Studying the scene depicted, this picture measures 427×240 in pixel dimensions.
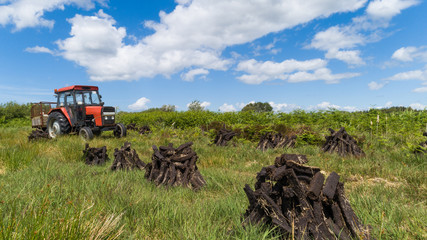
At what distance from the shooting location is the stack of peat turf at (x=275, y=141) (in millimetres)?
7523

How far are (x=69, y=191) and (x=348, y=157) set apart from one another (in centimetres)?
581

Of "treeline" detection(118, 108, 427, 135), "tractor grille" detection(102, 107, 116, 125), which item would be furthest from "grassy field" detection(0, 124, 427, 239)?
"tractor grille" detection(102, 107, 116, 125)

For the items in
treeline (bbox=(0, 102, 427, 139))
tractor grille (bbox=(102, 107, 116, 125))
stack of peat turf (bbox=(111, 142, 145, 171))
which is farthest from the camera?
tractor grille (bbox=(102, 107, 116, 125))

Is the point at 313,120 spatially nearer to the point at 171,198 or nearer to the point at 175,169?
the point at 175,169

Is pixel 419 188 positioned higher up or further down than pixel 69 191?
further down

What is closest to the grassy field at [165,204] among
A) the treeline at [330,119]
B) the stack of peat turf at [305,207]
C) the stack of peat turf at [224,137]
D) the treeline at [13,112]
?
the stack of peat turf at [305,207]

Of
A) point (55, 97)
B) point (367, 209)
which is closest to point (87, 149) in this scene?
point (367, 209)

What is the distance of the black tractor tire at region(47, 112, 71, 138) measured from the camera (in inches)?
449

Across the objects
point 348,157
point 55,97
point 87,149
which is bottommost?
point 348,157

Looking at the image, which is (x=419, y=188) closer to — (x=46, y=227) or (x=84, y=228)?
(x=84, y=228)

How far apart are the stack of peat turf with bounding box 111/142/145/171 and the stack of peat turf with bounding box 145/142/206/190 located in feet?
3.08

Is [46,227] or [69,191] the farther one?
[69,191]

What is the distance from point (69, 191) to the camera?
10.4 feet

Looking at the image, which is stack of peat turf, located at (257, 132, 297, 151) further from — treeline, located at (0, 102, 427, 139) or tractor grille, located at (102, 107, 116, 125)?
tractor grille, located at (102, 107, 116, 125)
